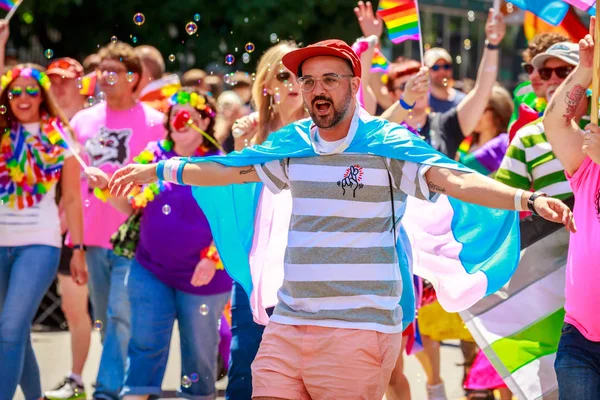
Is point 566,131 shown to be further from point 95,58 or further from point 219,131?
point 95,58

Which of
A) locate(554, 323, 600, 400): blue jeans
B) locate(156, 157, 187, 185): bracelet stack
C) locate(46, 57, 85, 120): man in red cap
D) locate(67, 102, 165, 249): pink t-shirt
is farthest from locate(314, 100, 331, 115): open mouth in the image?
locate(46, 57, 85, 120): man in red cap

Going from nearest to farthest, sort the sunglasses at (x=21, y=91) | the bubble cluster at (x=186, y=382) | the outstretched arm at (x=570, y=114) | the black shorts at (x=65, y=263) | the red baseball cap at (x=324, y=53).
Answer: the red baseball cap at (x=324, y=53)
the outstretched arm at (x=570, y=114)
the bubble cluster at (x=186, y=382)
the sunglasses at (x=21, y=91)
the black shorts at (x=65, y=263)

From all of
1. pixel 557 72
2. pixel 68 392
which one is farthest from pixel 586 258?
pixel 68 392

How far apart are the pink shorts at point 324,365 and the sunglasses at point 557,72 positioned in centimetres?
210

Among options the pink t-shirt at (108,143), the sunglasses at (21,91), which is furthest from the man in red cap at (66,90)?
the sunglasses at (21,91)

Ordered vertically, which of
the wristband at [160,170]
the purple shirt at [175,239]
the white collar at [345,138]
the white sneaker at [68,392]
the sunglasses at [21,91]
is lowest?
the white sneaker at [68,392]

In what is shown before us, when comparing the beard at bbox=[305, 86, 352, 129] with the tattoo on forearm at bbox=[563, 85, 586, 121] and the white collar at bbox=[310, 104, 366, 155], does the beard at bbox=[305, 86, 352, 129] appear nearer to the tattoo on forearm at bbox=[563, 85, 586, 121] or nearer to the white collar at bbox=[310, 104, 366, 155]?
the white collar at bbox=[310, 104, 366, 155]

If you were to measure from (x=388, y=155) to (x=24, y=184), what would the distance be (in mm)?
2948

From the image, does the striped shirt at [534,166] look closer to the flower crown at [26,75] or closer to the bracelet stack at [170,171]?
the bracelet stack at [170,171]

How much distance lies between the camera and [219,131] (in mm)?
7695

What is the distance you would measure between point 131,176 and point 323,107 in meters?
0.83

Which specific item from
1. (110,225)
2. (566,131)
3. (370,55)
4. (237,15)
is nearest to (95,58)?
(110,225)

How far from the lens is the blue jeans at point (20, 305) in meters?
6.52

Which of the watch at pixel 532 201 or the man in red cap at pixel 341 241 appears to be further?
the man in red cap at pixel 341 241
